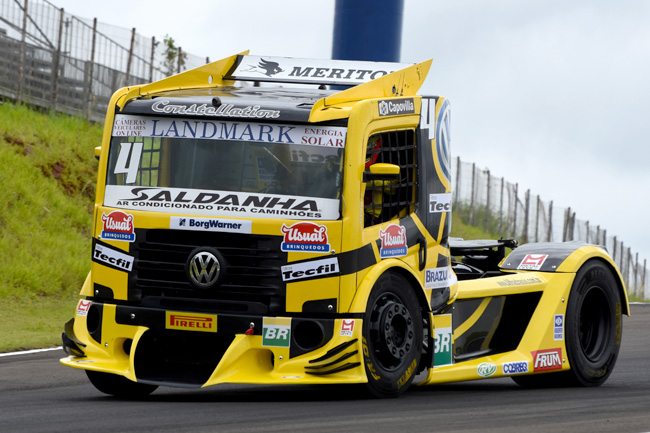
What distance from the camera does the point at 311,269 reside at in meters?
8.62

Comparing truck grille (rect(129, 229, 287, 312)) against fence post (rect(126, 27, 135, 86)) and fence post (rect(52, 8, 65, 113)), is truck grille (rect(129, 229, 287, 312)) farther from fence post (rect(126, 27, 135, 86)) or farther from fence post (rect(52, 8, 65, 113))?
fence post (rect(126, 27, 135, 86))

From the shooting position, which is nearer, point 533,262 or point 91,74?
point 533,262

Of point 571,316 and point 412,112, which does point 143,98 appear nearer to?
point 412,112

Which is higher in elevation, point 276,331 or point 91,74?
point 91,74

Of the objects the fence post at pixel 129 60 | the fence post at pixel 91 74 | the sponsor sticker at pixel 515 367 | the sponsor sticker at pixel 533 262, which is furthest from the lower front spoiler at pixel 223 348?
the fence post at pixel 129 60

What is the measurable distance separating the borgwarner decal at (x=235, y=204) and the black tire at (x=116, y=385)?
1484mm

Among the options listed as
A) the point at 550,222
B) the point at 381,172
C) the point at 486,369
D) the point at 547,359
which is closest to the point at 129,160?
the point at 381,172

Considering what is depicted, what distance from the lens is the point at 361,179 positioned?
8805mm

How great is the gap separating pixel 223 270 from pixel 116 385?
1586mm

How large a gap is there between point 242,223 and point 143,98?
1.53 metres

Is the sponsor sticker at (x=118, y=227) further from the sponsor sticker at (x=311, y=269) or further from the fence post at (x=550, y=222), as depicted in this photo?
→ the fence post at (x=550, y=222)

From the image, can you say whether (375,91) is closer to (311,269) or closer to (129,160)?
(311,269)

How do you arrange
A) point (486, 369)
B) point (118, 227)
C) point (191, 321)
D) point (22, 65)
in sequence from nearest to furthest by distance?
point (191, 321) → point (118, 227) → point (486, 369) → point (22, 65)

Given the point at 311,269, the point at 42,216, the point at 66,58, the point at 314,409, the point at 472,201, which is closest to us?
the point at 314,409
